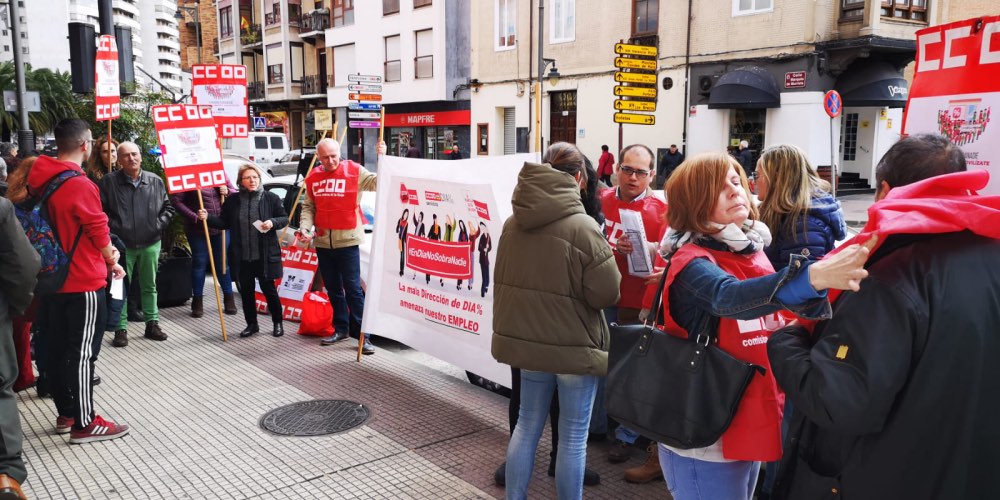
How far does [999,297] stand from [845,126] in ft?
72.7

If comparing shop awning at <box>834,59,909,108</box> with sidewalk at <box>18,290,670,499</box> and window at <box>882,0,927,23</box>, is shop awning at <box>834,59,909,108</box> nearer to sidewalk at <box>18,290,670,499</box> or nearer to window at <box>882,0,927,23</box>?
window at <box>882,0,927,23</box>

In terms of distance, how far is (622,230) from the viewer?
14.0 ft

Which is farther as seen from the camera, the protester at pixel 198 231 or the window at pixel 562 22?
the window at pixel 562 22

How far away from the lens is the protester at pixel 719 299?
230 centimetres

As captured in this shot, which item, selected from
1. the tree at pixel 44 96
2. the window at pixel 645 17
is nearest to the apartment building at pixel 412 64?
the window at pixel 645 17

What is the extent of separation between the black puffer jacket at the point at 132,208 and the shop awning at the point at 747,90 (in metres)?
16.9

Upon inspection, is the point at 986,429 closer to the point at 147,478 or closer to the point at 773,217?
the point at 773,217

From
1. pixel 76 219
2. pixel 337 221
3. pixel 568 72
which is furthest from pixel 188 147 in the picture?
pixel 568 72

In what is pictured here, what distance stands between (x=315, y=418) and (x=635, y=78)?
581 inches

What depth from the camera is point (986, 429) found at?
65.5 inches

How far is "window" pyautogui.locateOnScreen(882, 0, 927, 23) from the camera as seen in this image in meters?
18.9

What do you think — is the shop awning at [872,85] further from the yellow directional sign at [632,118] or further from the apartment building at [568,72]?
the yellow directional sign at [632,118]

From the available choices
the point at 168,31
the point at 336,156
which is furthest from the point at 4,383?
the point at 168,31

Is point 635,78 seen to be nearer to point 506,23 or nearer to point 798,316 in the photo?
point 506,23
